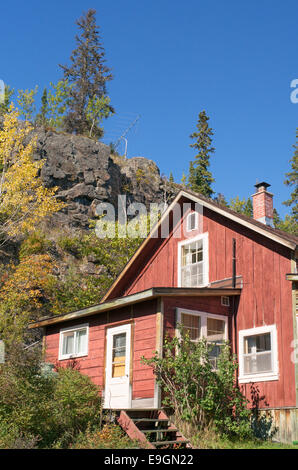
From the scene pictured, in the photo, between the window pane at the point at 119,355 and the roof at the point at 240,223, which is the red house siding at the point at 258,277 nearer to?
the roof at the point at 240,223

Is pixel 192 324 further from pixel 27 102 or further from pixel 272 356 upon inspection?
pixel 27 102

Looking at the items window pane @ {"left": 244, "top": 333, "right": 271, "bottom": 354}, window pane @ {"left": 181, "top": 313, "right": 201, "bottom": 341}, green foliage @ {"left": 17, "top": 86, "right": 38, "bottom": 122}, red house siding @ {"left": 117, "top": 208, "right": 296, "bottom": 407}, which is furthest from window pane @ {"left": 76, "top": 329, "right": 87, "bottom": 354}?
green foliage @ {"left": 17, "top": 86, "right": 38, "bottom": 122}

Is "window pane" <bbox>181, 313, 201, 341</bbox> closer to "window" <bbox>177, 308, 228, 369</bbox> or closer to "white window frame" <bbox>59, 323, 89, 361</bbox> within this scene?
"window" <bbox>177, 308, 228, 369</bbox>

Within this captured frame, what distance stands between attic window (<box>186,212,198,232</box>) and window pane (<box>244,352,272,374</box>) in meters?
5.54

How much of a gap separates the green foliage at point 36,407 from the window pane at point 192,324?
3.41m

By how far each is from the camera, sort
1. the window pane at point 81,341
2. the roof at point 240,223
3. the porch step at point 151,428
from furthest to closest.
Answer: the window pane at point 81,341 < the roof at point 240,223 < the porch step at point 151,428

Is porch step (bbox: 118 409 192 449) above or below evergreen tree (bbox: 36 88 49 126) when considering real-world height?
below

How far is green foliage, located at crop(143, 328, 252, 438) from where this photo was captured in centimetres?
1315

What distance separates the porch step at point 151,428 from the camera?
472 inches

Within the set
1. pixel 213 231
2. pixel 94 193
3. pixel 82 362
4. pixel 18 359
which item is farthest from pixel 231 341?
pixel 94 193

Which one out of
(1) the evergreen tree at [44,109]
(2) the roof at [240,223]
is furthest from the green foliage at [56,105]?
(2) the roof at [240,223]

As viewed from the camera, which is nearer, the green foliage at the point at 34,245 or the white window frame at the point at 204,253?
A: the white window frame at the point at 204,253

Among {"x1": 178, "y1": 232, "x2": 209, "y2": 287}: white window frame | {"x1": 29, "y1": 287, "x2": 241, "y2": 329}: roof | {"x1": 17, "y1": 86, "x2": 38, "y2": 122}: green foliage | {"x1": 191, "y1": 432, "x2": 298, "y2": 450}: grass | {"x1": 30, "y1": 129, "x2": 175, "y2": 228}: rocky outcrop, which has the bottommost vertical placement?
{"x1": 191, "y1": 432, "x2": 298, "y2": 450}: grass
